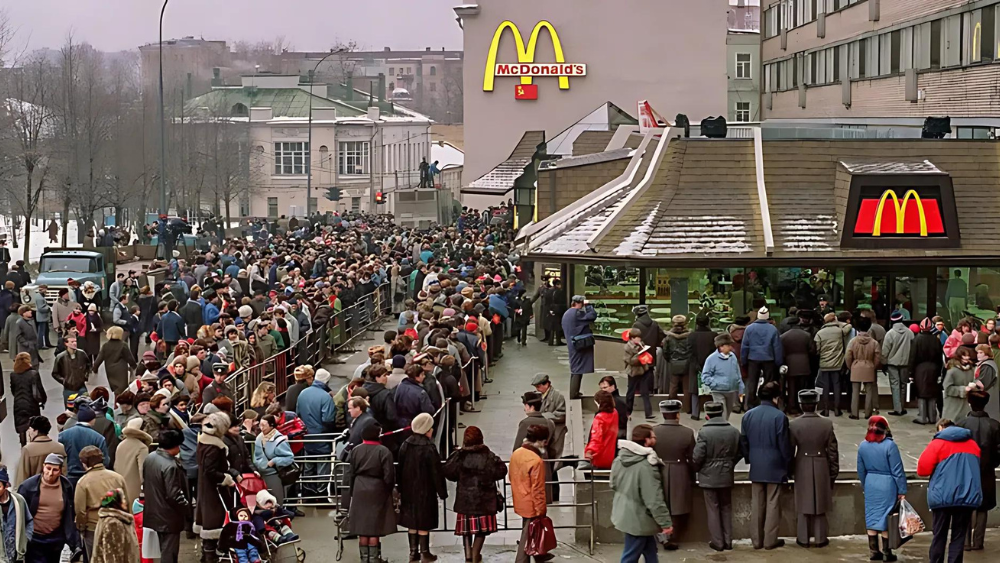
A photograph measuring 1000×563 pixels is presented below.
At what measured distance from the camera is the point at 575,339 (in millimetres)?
21062

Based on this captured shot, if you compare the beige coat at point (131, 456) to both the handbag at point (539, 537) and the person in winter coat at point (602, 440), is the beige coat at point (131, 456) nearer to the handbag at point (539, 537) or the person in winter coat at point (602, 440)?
the handbag at point (539, 537)

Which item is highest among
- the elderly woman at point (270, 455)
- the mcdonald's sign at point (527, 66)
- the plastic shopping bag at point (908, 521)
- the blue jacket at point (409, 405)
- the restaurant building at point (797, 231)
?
the mcdonald's sign at point (527, 66)

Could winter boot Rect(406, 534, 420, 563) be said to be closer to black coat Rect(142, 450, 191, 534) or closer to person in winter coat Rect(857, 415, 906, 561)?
black coat Rect(142, 450, 191, 534)

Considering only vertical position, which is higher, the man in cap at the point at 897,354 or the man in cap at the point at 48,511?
the man in cap at the point at 897,354

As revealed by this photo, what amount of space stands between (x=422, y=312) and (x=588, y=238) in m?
3.02

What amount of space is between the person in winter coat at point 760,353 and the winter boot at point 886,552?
5.53 meters

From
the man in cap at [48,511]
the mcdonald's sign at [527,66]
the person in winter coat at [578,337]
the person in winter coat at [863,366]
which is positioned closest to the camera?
the man in cap at [48,511]

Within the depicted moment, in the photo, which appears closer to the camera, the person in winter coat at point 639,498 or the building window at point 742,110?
the person in winter coat at point 639,498

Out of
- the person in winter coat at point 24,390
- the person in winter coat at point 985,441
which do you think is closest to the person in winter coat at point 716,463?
the person in winter coat at point 985,441

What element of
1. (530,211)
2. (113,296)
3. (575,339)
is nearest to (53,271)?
(113,296)

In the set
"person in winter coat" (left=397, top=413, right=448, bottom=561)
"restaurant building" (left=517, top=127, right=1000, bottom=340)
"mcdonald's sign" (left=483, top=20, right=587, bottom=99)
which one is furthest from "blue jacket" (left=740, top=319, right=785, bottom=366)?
"mcdonald's sign" (left=483, top=20, right=587, bottom=99)

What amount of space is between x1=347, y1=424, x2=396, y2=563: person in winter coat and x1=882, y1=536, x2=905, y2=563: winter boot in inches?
184

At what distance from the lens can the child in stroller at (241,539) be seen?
13.3 meters

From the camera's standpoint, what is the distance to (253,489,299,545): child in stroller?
13609 mm
